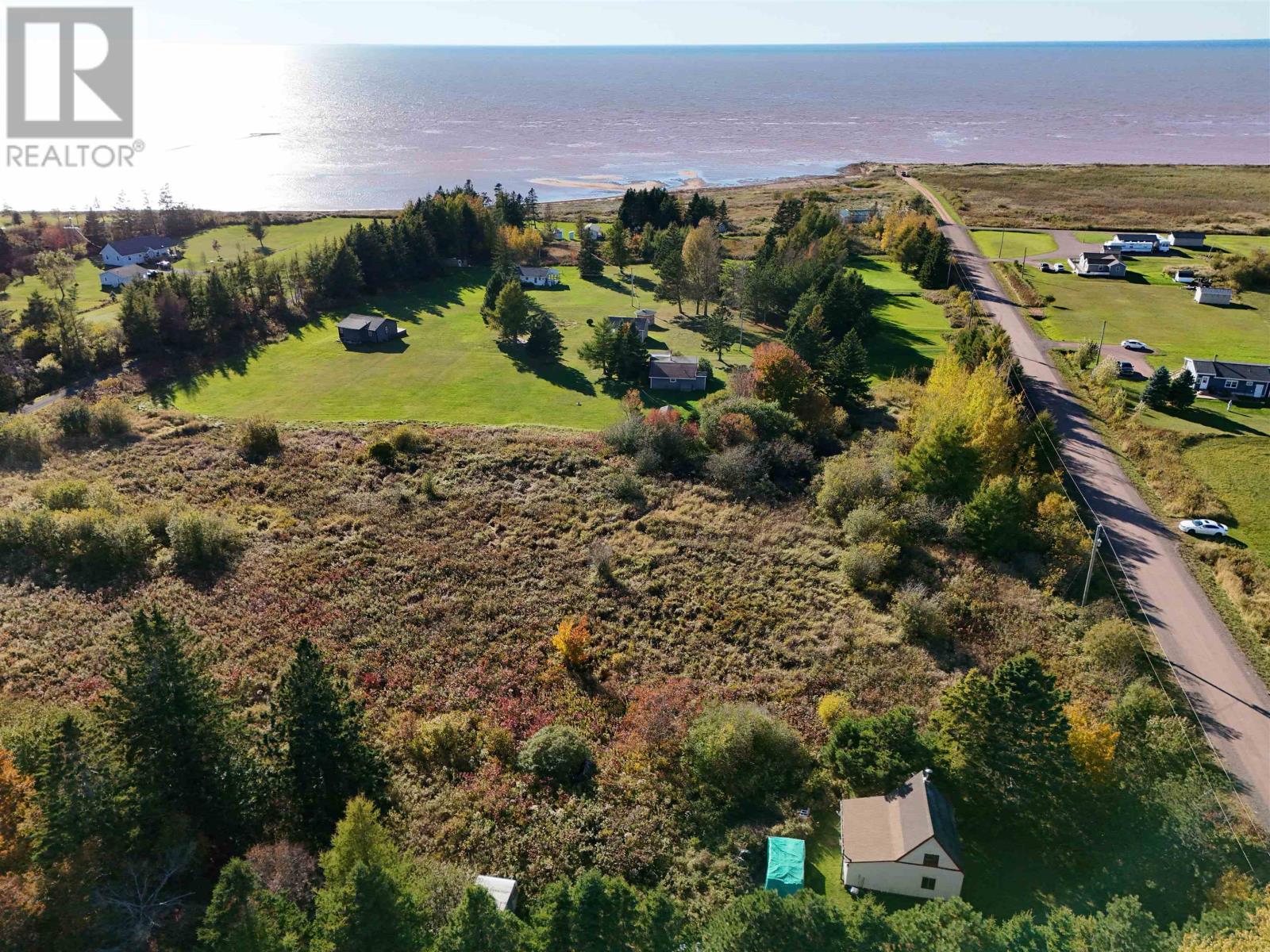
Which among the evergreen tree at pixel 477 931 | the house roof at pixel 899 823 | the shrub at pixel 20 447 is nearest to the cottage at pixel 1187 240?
the house roof at pixel 899 823

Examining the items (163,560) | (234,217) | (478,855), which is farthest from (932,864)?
(234,217)

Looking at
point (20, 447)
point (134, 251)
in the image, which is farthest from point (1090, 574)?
point (134, 251)

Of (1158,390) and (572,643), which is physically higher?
(1158,390)

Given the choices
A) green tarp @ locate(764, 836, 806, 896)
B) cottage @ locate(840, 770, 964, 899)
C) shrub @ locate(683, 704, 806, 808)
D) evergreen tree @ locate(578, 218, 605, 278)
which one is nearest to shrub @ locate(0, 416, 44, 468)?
shrub @ locate(683, 704, 806, 808)

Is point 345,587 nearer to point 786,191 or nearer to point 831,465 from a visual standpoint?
point 831,465

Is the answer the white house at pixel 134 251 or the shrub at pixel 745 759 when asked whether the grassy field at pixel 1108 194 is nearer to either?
the shrub at pixel 745 759

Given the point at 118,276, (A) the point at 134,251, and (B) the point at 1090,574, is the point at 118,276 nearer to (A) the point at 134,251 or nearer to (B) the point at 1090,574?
(A) the point at 134,251
